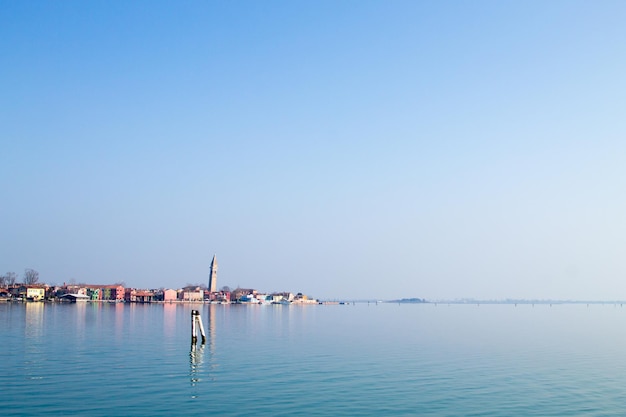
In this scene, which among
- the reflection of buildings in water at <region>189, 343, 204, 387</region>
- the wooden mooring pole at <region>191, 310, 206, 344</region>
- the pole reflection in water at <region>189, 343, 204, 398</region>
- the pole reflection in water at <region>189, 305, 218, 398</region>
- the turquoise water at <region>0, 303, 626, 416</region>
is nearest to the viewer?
the turquoise water at <region>0, 303, 626, 416</region>

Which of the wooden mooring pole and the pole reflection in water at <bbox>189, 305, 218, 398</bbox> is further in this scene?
the wooden mooring pole

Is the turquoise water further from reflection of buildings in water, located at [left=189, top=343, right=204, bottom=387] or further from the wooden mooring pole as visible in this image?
the wooden mooring pole

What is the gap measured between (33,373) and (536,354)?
39.8 metres

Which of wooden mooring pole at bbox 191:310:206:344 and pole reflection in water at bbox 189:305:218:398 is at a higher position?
wooden mooring pole at bbox 191:310:206:344

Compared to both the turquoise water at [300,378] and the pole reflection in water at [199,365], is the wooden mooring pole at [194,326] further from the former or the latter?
the turquoise water at [300,378]

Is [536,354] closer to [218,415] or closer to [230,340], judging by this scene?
[230,340]

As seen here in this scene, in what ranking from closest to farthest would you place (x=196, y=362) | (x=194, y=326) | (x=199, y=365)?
1. (x=199, y=365)
2. (x=196, y=362)
3. (x=194, y=326)

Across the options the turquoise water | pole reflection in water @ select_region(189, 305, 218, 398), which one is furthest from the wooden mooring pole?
the turquoise water

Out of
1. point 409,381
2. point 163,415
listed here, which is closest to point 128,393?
point 163,415

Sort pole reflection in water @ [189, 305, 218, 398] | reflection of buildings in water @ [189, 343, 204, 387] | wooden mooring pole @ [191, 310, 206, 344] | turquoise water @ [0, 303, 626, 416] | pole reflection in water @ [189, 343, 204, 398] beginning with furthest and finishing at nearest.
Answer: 1. wooden mooring pole @ [191, 310, 206, 344]
2. reflection of buildings in water @ [189, 343, 204, 387]
3. pole reflection in water @ [189, 343, 204, 398]
4. pole reflection in water @ [189, 305, 218, 398]
5. turquoise water @ [0, 303, 626, 416]

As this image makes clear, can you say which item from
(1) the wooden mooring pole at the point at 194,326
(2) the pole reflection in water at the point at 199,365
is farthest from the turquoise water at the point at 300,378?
(1) the wooden mooring pole at the point at 194,326

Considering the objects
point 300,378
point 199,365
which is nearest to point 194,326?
point 199,365

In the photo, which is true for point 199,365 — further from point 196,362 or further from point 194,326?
point 194,326

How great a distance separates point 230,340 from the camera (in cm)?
5922
